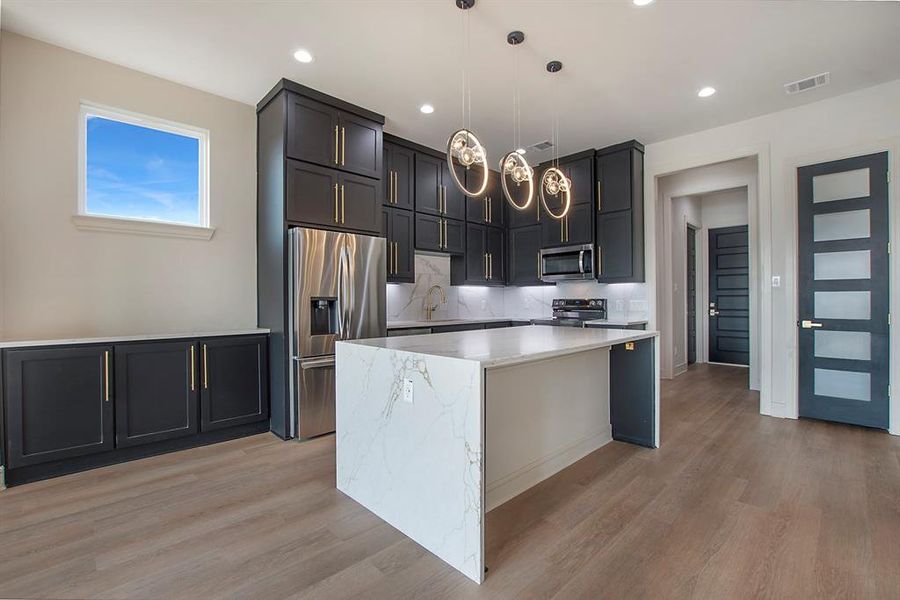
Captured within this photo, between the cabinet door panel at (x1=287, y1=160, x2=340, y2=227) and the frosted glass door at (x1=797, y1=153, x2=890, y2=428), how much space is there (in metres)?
4.29

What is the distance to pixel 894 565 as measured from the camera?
1730mm

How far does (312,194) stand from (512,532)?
2975mm

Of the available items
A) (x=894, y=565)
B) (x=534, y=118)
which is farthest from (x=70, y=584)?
(x=534, y=118)

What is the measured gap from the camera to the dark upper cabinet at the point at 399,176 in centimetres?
450

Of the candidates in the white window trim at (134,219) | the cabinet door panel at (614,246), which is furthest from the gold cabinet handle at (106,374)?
the cabinet door panel at (614,246)

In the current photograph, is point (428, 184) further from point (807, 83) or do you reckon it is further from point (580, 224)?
point (807, 83)

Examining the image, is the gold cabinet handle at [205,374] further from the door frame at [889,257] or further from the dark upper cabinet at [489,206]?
the door frame at [889,257]

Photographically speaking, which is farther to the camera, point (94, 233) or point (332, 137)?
point (332, 137)

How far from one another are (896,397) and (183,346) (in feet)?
18.6

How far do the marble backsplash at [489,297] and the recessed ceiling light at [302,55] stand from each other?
96.9 inches

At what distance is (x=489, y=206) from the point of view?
571 cm

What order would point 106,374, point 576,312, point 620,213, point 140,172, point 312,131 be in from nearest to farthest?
point 106,374, point 140,172, point 312,131, point 620,213, point 576,312

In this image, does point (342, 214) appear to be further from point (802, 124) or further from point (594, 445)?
point (802, 124)

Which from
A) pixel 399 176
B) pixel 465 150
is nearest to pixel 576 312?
pixel 399 176
